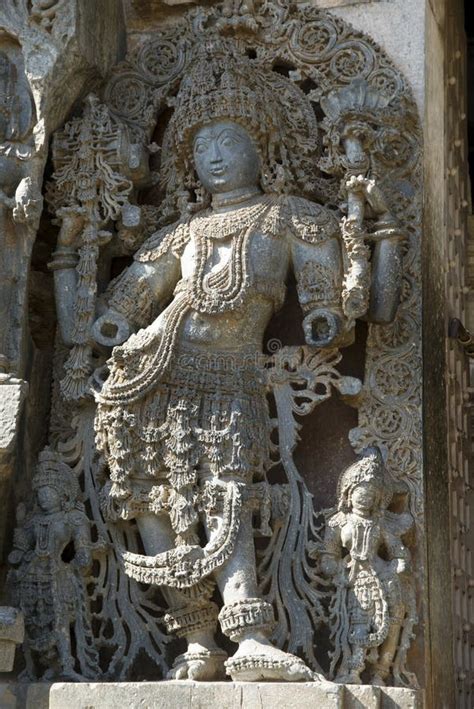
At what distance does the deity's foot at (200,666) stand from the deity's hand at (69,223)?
213 cm

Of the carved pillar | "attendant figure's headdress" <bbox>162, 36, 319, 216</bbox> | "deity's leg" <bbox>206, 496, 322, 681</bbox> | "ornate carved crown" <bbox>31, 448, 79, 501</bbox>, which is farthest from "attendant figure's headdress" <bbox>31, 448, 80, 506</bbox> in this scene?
"attendant figure's headdress" <bbox>162, 36, 319, 216</bbox>

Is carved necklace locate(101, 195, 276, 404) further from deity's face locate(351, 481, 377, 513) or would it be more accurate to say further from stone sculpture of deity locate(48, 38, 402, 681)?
deity's face locate(351, 481, 377, 513)

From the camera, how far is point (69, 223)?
8.40 m

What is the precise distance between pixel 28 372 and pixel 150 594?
1267 mm

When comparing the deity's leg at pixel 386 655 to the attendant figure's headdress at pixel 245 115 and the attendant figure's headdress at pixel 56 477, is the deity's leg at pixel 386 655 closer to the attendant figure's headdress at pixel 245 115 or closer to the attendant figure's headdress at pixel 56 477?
the attendant figure's headdress at pixel 56 477

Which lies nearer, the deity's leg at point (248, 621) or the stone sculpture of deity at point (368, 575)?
the deity's leg at point (248, 621)

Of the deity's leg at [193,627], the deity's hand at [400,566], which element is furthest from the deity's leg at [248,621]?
the deity's hand at [400,566]

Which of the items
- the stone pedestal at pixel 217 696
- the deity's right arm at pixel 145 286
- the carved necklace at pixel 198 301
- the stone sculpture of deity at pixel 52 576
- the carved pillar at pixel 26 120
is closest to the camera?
the stone pedestal at pixel 217 696

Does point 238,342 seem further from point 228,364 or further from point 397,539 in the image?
point 397,539

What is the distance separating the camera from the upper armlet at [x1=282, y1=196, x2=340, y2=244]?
8.05 meters

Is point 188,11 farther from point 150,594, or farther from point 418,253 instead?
point 150,594

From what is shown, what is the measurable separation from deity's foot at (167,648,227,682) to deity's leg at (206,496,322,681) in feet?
0.48

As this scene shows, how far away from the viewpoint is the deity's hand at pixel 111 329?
8.17m

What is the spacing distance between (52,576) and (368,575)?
56.8 inches
